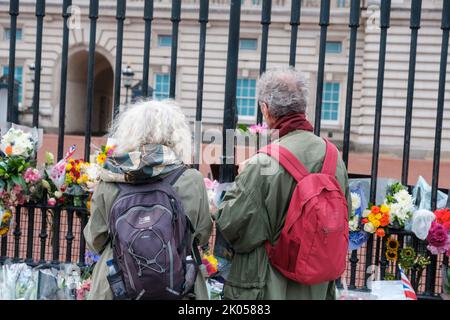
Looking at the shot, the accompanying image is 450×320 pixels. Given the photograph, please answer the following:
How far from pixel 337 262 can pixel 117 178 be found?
4.10ft

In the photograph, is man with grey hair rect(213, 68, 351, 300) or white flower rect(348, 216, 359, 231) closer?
man with grey hair rect(213, 68, 351, 300)

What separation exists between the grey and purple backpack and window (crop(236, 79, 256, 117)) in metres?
21.4

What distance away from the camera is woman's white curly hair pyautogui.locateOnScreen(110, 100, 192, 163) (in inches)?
106

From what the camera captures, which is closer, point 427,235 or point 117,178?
point 117,178

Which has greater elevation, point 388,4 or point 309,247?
point 388,4

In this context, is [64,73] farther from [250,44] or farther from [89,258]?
[250,44]

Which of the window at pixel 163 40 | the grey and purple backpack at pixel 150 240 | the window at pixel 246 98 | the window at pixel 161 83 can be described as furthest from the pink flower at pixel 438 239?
the window at pixel 163 40

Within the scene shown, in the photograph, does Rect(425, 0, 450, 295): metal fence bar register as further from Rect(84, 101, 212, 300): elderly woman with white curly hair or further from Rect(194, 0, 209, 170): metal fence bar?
Rect(84, 101, 212, 300): elderly woman with white curly hair

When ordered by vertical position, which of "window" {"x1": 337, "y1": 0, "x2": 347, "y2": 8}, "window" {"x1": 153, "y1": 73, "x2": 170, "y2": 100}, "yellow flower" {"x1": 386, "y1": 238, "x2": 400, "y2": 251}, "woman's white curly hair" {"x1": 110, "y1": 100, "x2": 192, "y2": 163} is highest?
"window" {"x1": 337, "y1": 0, "x2": 347, "y2": 8}

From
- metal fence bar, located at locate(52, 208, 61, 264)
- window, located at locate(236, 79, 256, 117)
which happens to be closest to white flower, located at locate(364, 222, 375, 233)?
metal fence bar, located at locate(52, 208, 61, 264)

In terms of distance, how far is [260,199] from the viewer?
9.12 ft

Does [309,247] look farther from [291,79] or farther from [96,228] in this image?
[96,228]
